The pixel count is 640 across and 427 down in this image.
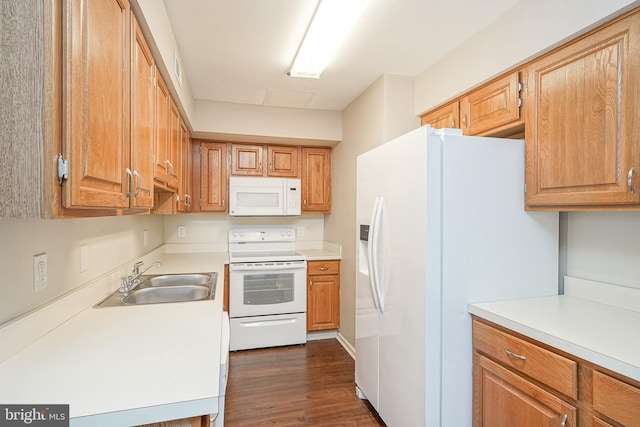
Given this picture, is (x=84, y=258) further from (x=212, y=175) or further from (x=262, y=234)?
(x=262, y=234)

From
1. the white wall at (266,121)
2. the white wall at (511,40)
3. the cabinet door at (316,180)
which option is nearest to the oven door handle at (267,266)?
the cabinet door at (316,180)

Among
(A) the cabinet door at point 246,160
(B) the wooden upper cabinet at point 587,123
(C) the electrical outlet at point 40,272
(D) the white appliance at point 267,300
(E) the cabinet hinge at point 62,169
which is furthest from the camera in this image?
(A) the cabinet door at point 246,160

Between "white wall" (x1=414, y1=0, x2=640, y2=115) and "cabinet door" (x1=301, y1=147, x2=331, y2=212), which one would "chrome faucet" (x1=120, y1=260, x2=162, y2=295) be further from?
"white wall" (x1=414, y1=0, x2=640, y2=115)

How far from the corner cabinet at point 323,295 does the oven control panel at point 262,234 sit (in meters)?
0.65

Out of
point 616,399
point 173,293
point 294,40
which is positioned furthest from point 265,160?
point 616,399

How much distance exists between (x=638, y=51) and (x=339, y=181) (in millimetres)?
2487

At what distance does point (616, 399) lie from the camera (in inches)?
40.4

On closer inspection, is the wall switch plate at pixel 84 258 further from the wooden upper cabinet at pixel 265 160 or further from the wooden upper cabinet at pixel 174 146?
the wooden upper cabinet at pixel 265 160

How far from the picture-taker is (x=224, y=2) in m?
1.72

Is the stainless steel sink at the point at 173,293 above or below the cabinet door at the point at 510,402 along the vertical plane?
above

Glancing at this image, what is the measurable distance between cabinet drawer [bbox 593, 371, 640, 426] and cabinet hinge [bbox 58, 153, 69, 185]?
167 cm

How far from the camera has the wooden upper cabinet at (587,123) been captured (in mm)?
1273

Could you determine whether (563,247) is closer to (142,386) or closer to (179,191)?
(142,386)

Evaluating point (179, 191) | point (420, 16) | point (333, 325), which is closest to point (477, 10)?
point (420, 16)
